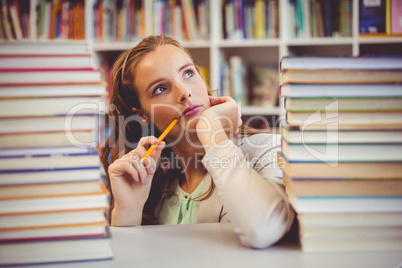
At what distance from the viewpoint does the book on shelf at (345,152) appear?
0.64 metres

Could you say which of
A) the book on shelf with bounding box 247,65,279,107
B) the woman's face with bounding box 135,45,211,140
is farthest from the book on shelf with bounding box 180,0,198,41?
the woman's face with bounding box 135,45,211,140

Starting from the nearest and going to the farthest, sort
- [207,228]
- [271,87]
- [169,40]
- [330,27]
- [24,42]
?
[24,42], [207,228], [169,40], [330,27], [271,87]

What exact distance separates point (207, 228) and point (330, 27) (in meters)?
2.16

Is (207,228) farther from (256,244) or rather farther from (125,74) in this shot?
(125,74)

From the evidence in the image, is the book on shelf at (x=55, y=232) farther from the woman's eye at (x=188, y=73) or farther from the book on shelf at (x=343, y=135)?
the woman's eye at (x=188, y=73)

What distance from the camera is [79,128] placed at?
24.5 inches

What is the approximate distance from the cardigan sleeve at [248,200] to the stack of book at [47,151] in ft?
0.70

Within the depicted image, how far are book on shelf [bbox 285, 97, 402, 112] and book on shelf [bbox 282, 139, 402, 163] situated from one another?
0.18ft

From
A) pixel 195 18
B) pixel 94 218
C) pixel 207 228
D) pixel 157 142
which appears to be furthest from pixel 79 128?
pixel 195 18

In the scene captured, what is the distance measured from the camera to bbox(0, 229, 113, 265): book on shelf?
632 mm

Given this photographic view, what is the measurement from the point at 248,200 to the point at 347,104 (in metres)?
0.23

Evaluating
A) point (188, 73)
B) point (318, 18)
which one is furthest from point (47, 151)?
point (318, 18)

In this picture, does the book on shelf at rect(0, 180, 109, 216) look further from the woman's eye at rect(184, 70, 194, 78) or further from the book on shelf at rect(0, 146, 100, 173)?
the woman's eye at rect(184, 70, 194, 78)

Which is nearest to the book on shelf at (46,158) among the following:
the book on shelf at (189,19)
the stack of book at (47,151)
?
the stack of book at (47,151)
